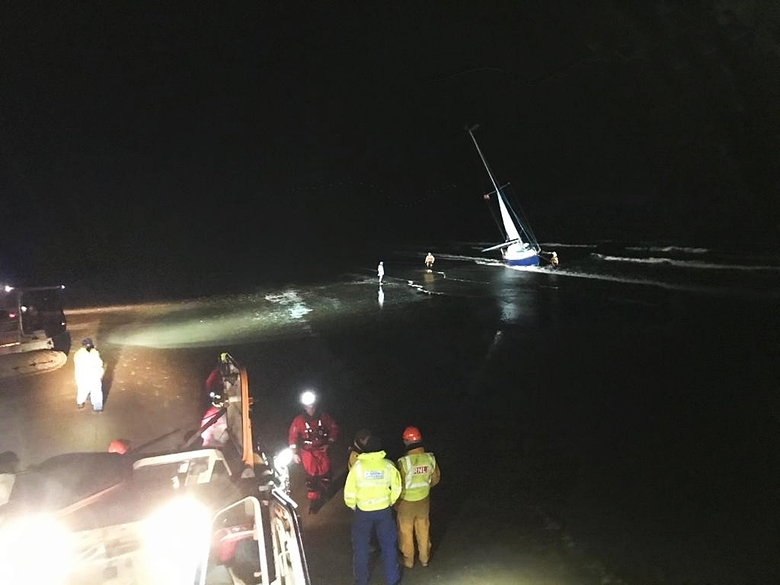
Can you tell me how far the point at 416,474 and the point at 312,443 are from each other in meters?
1.99

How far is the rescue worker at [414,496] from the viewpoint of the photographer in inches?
233

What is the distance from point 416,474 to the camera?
592 centimetres

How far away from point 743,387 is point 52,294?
17.2 m

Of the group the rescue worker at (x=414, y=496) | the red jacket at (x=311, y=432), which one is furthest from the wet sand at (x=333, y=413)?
the red jacket at (x=311, y=432)

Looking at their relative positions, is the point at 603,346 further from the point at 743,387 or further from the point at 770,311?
the point at 770,311

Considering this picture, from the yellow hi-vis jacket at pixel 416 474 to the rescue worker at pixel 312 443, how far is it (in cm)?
176

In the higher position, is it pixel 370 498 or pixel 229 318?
pixel 370 498

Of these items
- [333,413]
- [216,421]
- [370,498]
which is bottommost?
[333,413]

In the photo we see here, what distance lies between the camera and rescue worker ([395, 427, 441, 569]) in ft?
19.5

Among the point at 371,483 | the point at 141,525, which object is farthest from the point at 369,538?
the point at 141,525

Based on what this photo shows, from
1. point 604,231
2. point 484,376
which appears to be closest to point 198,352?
point 484,376

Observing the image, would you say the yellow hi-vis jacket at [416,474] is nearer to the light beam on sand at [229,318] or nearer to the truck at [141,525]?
the truck at [141,525]

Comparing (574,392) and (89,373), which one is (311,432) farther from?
(574,392)

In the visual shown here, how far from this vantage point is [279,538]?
3.77 m
